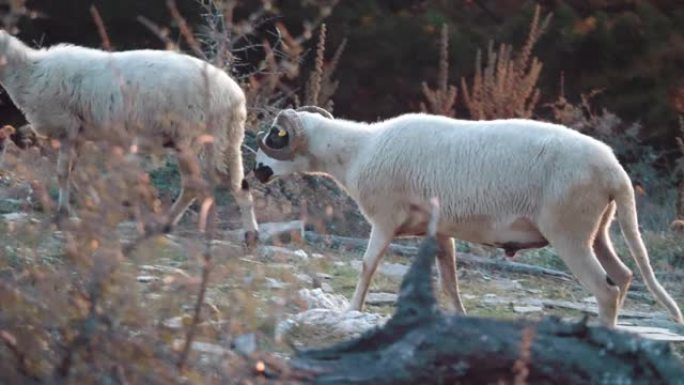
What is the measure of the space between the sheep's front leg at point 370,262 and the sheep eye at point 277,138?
3.49 feet

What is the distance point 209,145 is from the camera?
20.8 feet

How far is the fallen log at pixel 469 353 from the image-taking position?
5543mm

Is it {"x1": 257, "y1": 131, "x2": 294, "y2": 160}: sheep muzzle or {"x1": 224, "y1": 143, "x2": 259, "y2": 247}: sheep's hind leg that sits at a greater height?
{"x1": 257, "y1": 131, "x2": 294, "y2": 160}: sheep muzzle

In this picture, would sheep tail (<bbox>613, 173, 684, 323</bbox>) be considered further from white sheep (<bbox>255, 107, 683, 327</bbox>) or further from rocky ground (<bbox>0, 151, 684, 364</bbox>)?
rocky ground (<bbox>0, 151, 684, 364</bbox>)

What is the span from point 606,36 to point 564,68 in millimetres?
746

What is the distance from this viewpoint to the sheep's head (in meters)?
10.3

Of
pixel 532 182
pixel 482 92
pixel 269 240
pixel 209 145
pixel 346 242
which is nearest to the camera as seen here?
pixel 209 145

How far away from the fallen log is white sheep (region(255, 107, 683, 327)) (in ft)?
10.9

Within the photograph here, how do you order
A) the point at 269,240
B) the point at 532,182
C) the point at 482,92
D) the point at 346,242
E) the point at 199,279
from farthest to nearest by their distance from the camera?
the point at 482,92 → the point at 346,242 → the point at 269,240 → the point at 532,182 → the point at 199,279

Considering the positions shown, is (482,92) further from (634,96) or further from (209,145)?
(209,145)

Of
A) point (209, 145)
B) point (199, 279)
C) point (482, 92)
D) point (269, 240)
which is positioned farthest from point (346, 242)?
point (199, 279)

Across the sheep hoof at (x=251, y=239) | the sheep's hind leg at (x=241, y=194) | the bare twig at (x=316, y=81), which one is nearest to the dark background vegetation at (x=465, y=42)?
the bare twig at (x=316, y=81)

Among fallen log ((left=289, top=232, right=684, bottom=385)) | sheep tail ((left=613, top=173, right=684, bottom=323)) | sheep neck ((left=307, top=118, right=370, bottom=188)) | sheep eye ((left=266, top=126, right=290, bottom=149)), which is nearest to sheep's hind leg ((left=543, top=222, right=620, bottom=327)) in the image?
sheep tail ((left=613, top=173, right=684, bottom=323))

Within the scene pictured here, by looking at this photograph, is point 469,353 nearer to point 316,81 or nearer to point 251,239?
point 251,239
